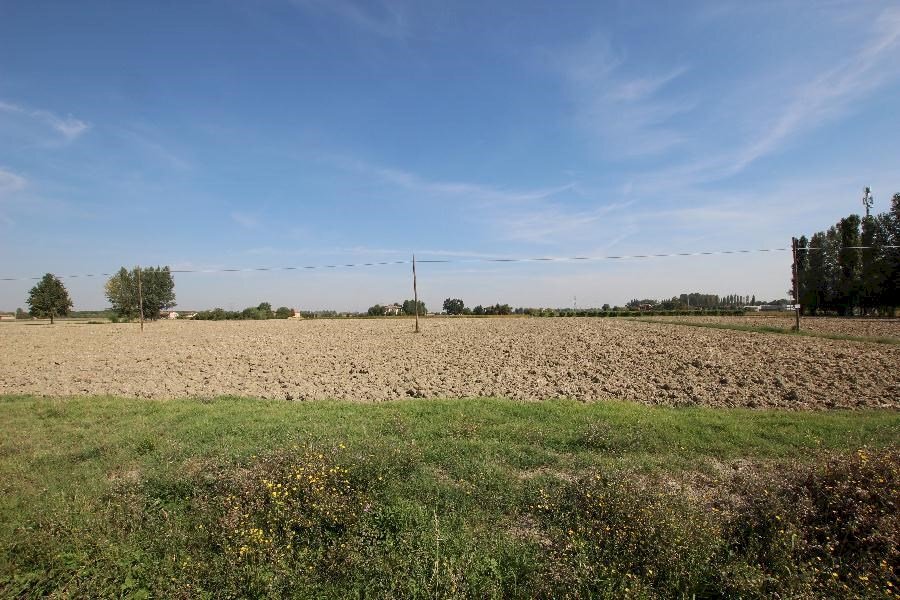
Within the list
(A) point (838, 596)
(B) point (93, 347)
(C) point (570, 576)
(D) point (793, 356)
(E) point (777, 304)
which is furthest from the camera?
(E) point (777, 304)

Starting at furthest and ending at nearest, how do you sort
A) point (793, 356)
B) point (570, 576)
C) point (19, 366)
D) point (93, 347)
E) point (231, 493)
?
point (93, 347)
point (19, 366)
point (793, 356)
point (231, 493)
point (570, 576)

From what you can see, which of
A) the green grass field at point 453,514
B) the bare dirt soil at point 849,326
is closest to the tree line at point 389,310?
the bare dirt soil at point 849,326

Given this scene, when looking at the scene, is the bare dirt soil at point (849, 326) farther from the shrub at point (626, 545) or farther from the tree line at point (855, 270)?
the shrub at point (626, 545)

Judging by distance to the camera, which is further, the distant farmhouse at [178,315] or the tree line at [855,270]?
the distant farmhouse at [178,315]

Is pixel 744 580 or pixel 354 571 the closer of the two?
pixel 744 580

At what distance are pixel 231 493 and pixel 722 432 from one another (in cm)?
839

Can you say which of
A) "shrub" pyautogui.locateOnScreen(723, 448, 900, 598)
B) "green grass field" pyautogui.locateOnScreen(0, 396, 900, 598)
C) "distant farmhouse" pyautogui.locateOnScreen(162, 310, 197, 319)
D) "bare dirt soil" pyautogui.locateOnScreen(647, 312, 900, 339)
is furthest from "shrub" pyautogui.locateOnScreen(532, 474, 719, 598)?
"distant farmhouse" pyautogui.locateOnScreen(162, 310, 197, 319)

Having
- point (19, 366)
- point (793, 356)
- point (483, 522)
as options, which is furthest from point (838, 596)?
point (19, 366)

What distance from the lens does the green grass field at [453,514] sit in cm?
409

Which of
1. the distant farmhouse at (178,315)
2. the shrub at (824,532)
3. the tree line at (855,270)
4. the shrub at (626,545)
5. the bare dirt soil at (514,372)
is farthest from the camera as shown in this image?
the distant farmhouse at (178,315)

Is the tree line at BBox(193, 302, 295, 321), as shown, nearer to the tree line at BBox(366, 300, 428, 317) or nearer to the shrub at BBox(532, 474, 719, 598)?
the tree line at BBox(366, 300, 428, 317)

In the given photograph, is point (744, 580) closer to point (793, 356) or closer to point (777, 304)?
point (793, 356)

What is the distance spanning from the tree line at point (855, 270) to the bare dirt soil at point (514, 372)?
112 ft

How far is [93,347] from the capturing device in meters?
27.1
